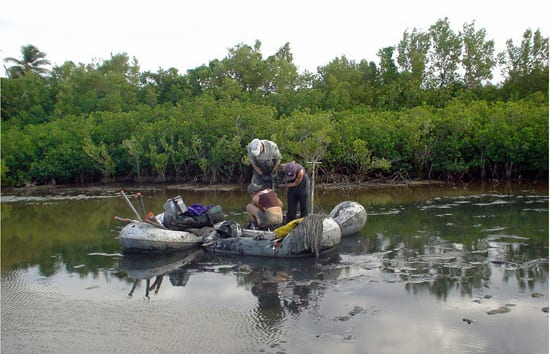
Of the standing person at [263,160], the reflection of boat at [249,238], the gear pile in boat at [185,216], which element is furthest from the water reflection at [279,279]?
the standing person at [263,160]

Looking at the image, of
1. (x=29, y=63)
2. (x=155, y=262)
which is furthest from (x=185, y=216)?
(x=29, y=63)

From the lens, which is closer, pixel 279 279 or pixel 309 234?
pixel 279 279

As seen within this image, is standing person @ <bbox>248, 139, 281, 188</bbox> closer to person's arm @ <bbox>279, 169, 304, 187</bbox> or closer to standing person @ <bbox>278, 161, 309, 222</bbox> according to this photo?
standing person @ <bbox>278, 161, 309, 222</bbox>

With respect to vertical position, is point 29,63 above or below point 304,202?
above

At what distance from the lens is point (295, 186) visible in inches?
384

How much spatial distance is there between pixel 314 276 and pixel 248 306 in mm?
1480

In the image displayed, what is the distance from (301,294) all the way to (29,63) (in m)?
42.6

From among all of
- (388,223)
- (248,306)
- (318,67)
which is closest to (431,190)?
(388,223)

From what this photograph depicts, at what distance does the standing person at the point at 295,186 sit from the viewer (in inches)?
380

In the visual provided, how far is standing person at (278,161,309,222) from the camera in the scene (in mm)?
9641

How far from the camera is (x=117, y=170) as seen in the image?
2514 centimetres

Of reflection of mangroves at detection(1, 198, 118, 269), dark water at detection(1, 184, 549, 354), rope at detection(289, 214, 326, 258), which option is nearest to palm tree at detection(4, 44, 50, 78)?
reflection of mangroves at detection(1, 198, 118, 269)

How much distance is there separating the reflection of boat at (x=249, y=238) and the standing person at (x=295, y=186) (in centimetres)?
64

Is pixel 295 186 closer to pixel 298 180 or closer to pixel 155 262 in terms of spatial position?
pixel 298 180
